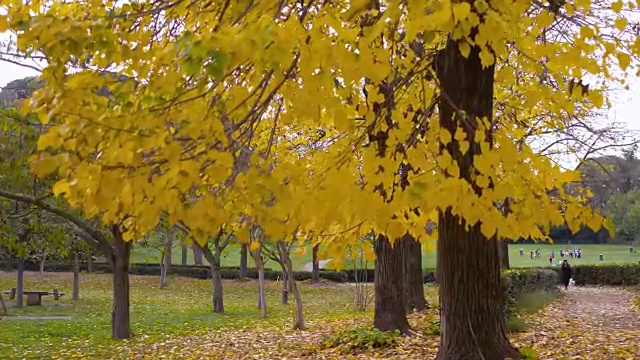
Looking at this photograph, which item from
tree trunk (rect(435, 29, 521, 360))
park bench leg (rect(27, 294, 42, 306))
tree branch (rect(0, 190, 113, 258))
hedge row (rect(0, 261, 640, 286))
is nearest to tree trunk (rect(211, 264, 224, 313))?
hedge row (rect(0, 261, 640, 286))

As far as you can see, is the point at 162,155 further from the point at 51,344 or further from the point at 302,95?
the point at 51,344

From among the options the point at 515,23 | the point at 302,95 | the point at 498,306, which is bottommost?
the point at 498,306

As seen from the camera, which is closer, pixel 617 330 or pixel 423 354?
pixel 423 354

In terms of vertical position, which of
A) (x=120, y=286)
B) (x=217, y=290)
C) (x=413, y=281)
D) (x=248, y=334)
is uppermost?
(x=120, y=286)

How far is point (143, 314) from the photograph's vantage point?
18.2 metres

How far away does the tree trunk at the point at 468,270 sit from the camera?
4.78 metres

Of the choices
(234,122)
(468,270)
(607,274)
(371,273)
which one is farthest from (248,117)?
(607,274)

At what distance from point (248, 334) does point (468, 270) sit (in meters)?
7.81

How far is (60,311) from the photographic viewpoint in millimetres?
19141

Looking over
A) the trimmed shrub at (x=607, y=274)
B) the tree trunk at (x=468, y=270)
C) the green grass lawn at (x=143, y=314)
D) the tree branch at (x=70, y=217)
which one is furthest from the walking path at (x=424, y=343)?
the trimmed shrub at (x=607, y=274)

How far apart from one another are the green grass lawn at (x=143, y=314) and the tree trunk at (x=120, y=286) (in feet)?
1.11

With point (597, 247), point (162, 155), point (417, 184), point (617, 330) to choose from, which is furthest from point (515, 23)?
point (597, 247)

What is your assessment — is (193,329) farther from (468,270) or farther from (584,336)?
(468,270)

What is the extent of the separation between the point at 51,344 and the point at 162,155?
35.3ft
